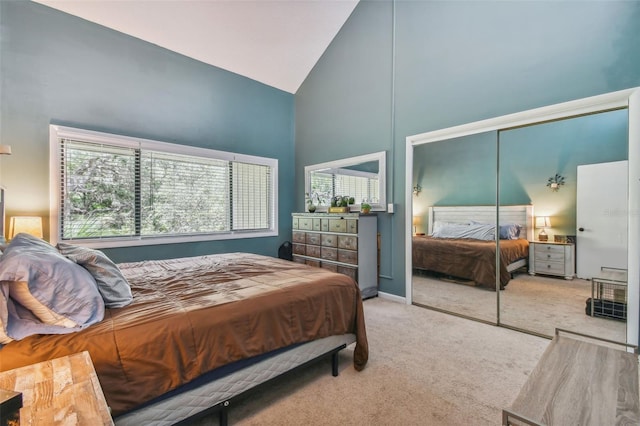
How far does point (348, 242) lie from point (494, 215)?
174 centimetres

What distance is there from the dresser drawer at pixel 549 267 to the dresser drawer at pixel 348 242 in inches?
78.0

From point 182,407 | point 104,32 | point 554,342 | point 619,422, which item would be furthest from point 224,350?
point 104,32

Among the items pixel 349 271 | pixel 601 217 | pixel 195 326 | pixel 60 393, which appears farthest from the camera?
pixel 349 271

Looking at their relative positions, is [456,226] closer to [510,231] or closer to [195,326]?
[510,231]

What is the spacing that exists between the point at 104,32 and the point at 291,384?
4.37 meters

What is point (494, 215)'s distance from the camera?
3.11 meters

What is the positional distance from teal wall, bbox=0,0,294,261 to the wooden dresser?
1.11 metres

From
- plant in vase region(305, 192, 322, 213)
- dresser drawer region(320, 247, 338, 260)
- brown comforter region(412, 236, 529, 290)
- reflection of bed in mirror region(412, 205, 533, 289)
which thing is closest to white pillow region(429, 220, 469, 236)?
reflection of bed in mirror region(412, 205, 533, 289)

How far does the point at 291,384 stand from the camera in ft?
6.55

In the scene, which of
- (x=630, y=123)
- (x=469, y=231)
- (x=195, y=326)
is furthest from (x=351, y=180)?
(x=195, y=326)

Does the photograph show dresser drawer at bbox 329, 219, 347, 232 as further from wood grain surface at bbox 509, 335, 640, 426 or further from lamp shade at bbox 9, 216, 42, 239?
lamp shade at bbox 9, 216, 42, 239

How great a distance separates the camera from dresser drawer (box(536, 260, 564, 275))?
2.84m

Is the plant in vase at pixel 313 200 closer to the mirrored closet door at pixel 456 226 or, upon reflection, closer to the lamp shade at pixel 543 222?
the mirrored closet door at pixel 456 226

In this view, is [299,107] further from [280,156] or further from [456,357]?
[456,357]
